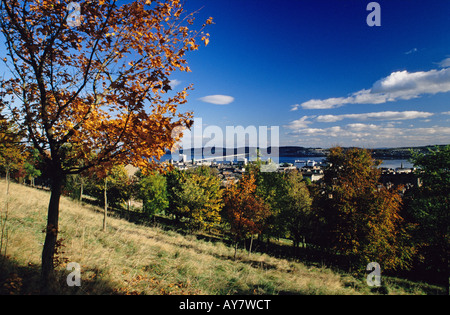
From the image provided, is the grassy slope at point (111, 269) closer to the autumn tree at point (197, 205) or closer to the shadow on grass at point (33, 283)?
the shadow on grass at point (33, 283)

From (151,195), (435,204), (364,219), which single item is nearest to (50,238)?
(364,219)

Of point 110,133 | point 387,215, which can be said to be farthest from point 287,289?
point 387,215

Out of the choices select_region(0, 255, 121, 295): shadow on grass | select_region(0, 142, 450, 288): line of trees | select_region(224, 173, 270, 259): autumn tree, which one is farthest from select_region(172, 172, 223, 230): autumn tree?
select_region(0, 255, 121, 295): shadow on grass

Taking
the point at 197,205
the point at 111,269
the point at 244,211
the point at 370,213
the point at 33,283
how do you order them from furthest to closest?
the point at 197,205, the point at 244,211, the point at 370,213, the point at 111,269, the point at 33,283

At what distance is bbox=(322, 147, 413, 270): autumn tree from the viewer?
1449cm

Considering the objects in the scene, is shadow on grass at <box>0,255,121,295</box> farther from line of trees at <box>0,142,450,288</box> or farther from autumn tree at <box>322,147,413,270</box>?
autumn tree at <box>322,147,413,270</box>

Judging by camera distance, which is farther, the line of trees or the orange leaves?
the orange leaves

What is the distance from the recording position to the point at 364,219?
14648 mm

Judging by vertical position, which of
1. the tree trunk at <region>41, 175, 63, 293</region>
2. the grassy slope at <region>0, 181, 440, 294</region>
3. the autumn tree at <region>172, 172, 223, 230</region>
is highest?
the tree trunk at <region>41, 175, 63, 293</region>

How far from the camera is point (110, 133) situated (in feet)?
15.2

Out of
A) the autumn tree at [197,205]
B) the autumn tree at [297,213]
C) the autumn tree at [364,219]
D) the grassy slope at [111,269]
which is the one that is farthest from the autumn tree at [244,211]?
the autumn tree at [197,205]

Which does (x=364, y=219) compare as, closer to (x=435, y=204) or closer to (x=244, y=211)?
(x=435, y=204)
